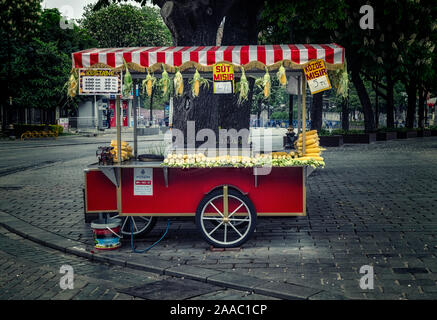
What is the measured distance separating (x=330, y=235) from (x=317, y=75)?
241cm

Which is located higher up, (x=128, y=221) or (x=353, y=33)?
(x=353, y=33)

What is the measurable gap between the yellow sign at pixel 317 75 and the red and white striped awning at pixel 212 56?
93 millimetres

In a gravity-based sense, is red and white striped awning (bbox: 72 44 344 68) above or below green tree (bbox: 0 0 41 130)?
below

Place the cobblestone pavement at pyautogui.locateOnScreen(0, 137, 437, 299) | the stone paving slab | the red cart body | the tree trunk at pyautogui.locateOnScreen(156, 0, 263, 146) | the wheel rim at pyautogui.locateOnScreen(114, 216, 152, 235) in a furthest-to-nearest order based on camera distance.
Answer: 1. the tree trunk at pyautogui.locateOnScreen(156, 0, 263, 146)
2. the wheel rim at pyautogui.locateOnScreen(114, 216, 152, 235)
3. the red cart body
4. the cobblestone pavement at pyautogui.locateOnScreen(0, 137, 437, 299)
5. the stone paving slab

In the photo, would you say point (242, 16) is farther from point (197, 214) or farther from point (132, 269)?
point (132, 269)

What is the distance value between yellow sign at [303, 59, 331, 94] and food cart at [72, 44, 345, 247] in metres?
0.07

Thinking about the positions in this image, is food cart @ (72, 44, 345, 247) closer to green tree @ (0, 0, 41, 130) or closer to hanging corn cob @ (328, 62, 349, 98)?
hanging corn cob @ (328, 62, 349, 98)

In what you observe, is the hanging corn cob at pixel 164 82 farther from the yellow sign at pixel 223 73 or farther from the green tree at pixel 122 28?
the green tree at pixel 122 28

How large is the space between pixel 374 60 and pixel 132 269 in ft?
64.5

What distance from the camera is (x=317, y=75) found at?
700cm

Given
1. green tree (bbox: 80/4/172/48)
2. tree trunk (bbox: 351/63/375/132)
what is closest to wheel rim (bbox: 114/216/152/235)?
tree trunk (bbox: 351/63/375/132)

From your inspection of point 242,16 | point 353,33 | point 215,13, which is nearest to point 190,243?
point 215,13

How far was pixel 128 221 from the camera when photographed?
7988 millimetres

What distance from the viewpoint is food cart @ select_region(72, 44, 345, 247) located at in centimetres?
698
